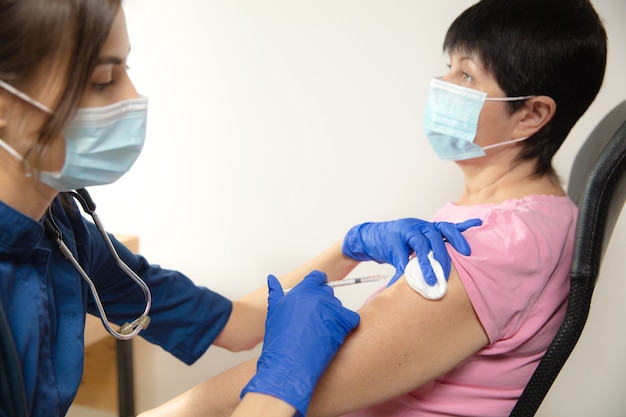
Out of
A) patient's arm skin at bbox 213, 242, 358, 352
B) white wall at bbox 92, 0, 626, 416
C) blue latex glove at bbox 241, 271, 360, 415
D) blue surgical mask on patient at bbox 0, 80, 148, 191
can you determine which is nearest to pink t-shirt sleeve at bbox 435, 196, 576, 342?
blue latex glove at bbox 241, 271, 360, 415

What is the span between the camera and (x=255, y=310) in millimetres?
1343

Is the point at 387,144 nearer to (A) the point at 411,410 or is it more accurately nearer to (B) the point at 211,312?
(B) the point at 211,312

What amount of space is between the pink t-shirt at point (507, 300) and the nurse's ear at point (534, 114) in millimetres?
162

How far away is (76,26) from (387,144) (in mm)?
1046

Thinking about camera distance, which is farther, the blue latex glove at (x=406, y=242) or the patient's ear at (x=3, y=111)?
the blue latex glove at (x=406, y=242)

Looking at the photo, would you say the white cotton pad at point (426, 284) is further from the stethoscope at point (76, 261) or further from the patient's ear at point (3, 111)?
the patient's ear at point (3, 111)

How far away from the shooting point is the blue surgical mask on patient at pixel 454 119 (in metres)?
1.13

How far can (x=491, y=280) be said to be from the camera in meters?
0.88

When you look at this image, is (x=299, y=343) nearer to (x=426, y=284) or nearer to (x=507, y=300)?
(x=426, y=284)

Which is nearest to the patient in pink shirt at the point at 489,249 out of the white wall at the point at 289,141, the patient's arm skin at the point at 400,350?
the patient's arm skin at the point at 400,350

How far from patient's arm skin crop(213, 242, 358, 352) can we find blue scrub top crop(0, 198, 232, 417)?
4cm

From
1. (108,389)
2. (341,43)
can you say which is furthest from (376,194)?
(108,389)

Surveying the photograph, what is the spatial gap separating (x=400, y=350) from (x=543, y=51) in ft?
2.10

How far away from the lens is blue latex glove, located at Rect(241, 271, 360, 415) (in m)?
0.81
